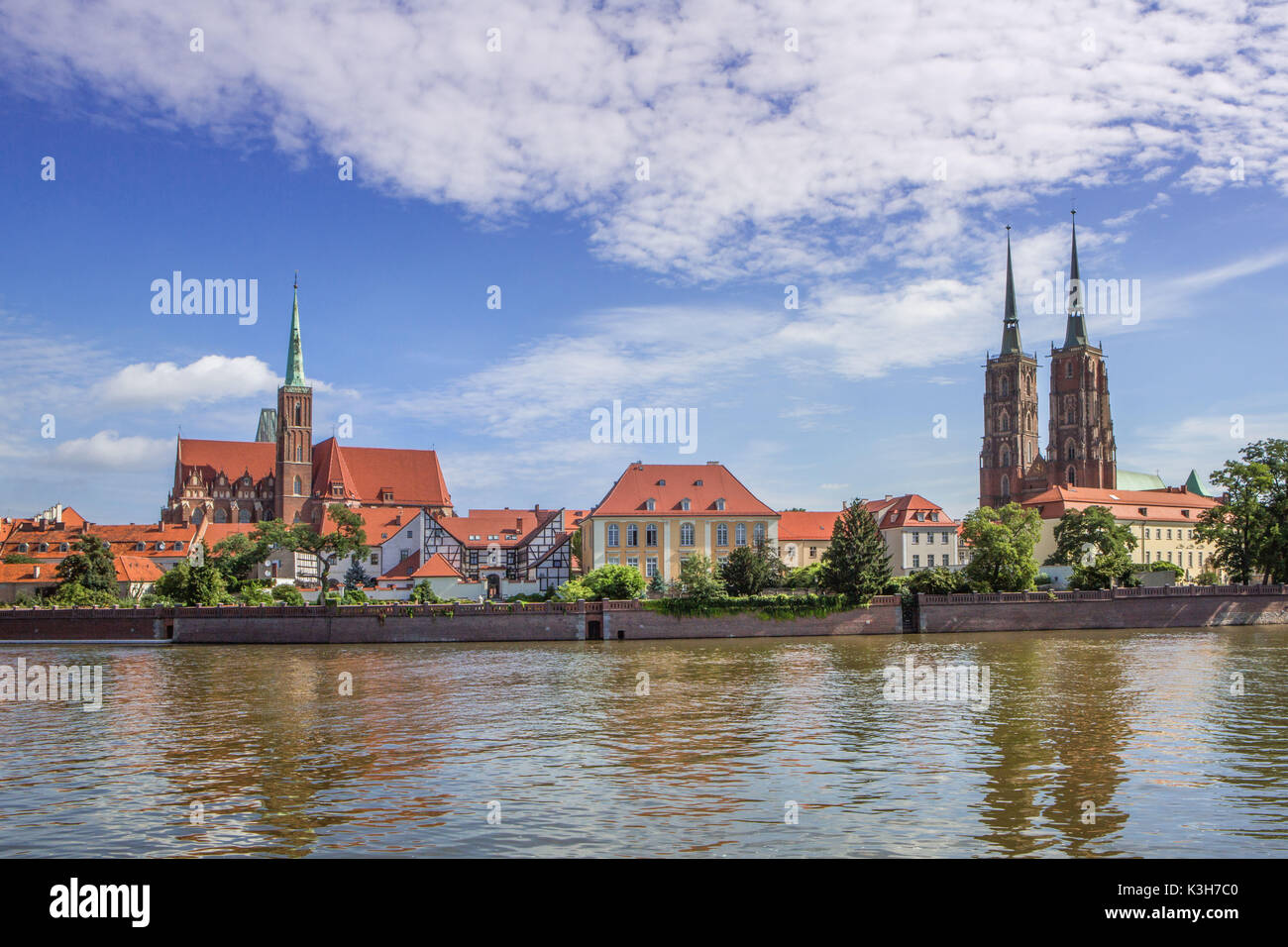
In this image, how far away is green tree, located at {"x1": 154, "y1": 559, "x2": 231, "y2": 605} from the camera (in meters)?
65.1

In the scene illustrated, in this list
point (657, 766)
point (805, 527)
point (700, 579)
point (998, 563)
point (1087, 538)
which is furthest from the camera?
point (805, 527)

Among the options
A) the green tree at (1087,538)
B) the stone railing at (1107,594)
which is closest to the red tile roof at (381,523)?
the stone railing at (1107,594)

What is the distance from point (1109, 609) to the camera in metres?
65.1

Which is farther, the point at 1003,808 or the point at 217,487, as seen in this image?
the point at 217,487

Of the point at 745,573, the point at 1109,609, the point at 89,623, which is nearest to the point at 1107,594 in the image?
the point at 1109,609

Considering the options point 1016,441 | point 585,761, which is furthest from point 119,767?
point 1016,441

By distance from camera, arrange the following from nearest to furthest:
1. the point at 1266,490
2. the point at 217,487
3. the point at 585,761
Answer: the point at 585,761, the point at 1266,490, the point at 217,487

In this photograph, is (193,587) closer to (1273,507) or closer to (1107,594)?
(1107,594)

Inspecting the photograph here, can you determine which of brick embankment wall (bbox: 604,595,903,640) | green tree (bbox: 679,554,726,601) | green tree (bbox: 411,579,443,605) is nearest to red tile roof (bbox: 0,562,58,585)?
green tree (bbox: 411,579,443,605)

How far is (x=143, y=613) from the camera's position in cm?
6134

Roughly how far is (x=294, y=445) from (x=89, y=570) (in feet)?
173

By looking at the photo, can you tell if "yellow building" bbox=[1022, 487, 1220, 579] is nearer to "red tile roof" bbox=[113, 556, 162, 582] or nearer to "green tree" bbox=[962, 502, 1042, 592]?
"green tree" bbox=[962, 502, 1042, 592]
